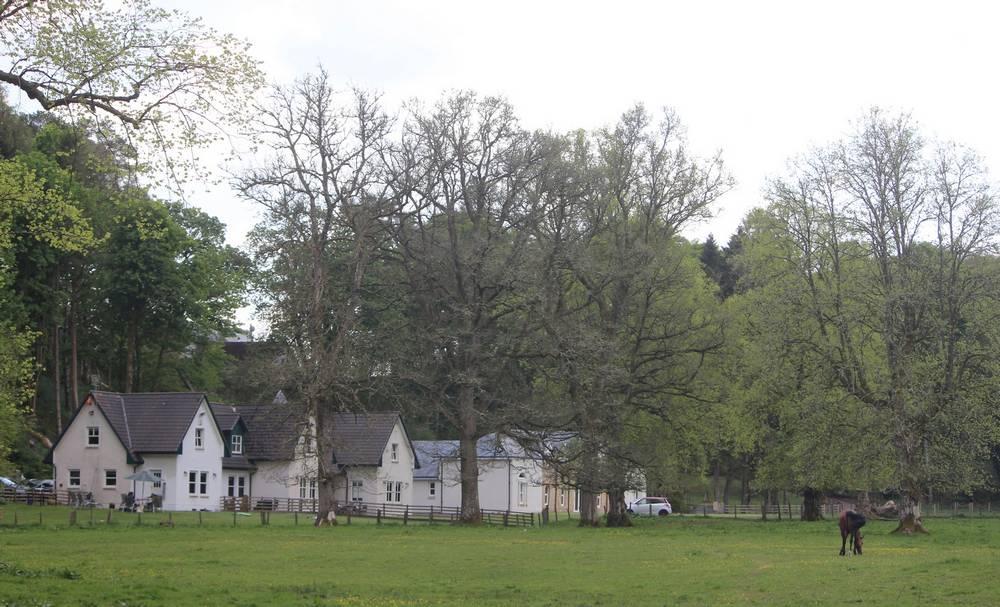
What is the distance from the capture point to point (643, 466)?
4519cm

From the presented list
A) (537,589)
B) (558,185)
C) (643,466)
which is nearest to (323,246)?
(558,185)

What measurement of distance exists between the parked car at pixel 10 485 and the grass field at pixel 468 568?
60.7ft

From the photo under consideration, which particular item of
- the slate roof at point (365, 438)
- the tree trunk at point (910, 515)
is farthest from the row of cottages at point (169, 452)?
the tree trunk at point (910, 515)

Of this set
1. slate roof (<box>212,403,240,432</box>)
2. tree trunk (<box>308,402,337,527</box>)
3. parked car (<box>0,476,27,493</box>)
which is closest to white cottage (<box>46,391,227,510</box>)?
parked car (<box>0,476,27,493</box>)

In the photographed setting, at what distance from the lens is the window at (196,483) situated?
5873 centimetres

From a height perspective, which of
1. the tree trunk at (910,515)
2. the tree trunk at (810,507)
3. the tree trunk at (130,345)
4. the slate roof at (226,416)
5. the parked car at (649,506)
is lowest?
the parked car at (649,506)

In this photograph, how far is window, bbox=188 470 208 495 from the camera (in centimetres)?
5873

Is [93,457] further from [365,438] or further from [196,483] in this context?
[365,438]

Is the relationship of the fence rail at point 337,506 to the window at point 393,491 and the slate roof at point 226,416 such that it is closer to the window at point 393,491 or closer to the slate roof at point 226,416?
the slate roof at point 226,416

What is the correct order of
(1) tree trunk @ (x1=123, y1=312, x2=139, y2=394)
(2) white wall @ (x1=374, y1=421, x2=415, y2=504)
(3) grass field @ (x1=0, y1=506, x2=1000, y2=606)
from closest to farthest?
(3) grass field @ (x1=0, y1=506, x2=1000, y2=606)
(2) white wall @ (x1=374, y1=421, x2=415, y2=504)
(1) tree trunk @ (x1=123, y1=312, x2=139, y2=394)

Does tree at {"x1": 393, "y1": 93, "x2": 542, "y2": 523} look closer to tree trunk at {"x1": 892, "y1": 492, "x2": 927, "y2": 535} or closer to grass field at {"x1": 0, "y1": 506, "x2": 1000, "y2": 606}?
grass field at {"x1": 0, "y1": 506, "x2": 1000, "y2": 606}

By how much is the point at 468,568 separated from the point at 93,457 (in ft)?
→ 130

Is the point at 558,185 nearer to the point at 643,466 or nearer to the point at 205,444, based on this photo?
the point at 643,466

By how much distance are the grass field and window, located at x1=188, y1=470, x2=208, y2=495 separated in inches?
807
